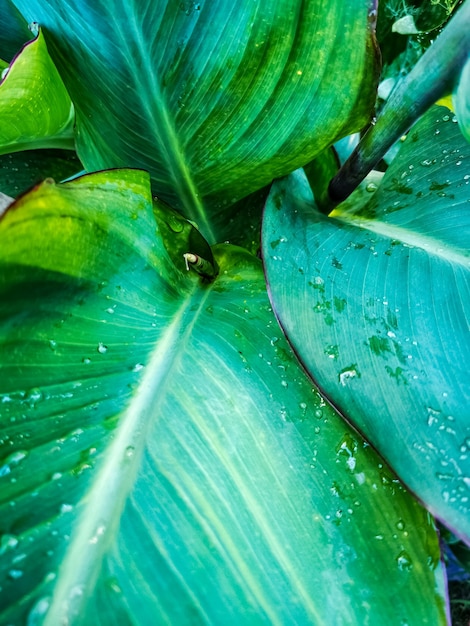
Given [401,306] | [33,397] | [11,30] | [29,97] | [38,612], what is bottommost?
[38,612]

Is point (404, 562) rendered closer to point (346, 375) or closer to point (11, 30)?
point (346, 375)

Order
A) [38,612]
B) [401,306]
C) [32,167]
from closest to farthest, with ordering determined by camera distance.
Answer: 1. [38,612]
2. [401,306]
3. [32,167]

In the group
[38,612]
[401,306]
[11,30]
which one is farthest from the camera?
[11,30]

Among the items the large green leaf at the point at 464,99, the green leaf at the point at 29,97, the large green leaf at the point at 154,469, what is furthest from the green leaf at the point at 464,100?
the green leaf at the point at 29,97

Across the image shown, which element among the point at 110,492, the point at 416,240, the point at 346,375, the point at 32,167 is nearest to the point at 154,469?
the point at 110,492

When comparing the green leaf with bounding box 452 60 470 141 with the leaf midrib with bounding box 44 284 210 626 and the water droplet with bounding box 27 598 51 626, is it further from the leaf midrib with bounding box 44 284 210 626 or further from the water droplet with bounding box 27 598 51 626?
the water droplet with bounding box 27 598 51 626

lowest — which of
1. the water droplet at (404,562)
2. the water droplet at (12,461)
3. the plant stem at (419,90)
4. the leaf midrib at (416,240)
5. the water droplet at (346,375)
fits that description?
the water droplet at (404,562)

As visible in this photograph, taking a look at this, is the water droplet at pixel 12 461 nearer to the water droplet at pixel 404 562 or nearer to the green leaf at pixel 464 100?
the water droplet at pixel 404 562
